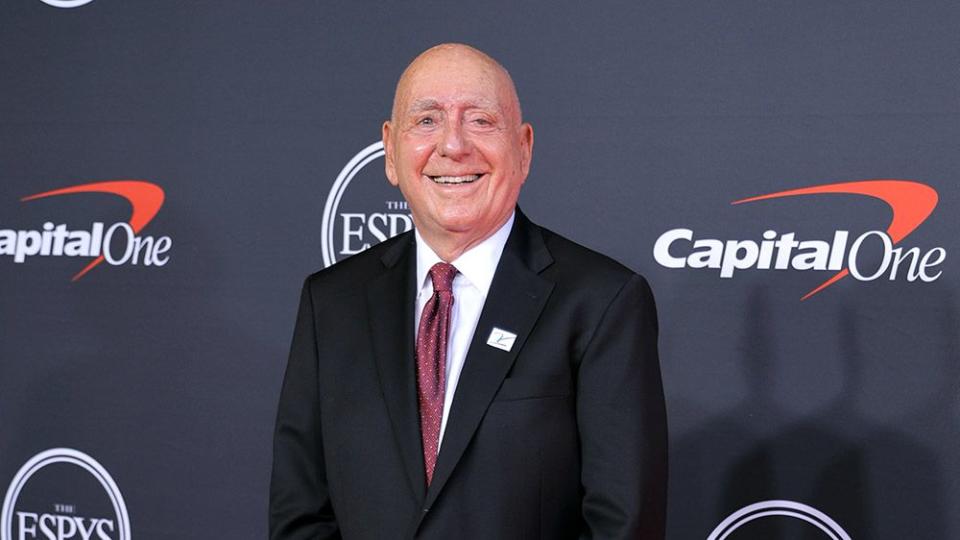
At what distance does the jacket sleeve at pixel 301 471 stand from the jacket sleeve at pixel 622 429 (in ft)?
1.41

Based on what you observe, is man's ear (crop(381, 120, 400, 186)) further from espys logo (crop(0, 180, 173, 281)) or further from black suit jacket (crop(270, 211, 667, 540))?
espys logo (crop(0, 180, 173, 281))

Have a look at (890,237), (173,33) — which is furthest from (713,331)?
(173,33)

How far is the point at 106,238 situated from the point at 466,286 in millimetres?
2061

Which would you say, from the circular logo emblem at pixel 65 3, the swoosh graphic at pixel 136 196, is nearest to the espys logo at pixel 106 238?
the swoosh graphic at pixel 136 196

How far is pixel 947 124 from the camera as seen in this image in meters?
2.66

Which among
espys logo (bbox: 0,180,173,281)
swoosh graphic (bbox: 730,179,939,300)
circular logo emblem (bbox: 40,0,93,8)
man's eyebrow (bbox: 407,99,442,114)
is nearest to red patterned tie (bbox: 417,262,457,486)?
man's eyebrow (bbox: 407,99,442,114)

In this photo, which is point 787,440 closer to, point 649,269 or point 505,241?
point 649,269

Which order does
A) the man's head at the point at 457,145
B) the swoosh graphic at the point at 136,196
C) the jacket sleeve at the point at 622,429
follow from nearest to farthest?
the jacket sleeve at the point at 622,429, the man's head at the point at 457,145, the swoosh graphic at the point at 136,196

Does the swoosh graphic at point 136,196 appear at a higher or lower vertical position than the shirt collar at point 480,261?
higher

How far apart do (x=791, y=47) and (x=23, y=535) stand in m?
2.75

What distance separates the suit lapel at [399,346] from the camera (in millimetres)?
1765

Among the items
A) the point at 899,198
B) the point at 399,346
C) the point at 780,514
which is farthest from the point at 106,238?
the point at 899,198

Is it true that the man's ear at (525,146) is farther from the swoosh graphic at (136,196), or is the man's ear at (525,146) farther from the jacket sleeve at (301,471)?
the swoosh graphic at (136,196)

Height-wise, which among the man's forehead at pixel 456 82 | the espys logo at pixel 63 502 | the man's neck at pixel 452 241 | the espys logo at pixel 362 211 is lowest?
the espys logo at pixel 63 502
